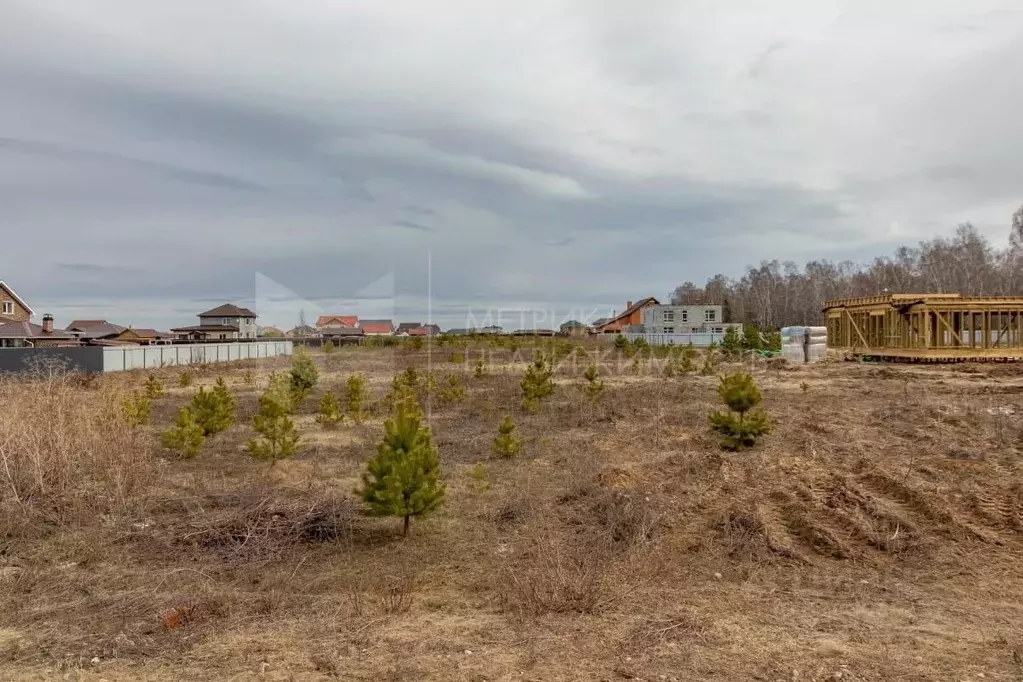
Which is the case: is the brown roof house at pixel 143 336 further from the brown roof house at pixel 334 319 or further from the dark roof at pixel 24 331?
the brown roof house at pixel 334 319

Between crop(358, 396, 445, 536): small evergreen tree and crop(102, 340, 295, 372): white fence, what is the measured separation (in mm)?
18039

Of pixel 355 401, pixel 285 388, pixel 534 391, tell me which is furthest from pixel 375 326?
pixel 534 391

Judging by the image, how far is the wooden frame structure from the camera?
26516 millimetres

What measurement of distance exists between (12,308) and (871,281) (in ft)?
240

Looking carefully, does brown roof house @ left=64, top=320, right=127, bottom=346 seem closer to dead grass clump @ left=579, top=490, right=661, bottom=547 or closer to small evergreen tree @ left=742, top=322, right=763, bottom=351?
small evergreen tree @ left=742, top=322, right=763, bottom=351

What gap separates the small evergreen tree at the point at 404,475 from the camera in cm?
629

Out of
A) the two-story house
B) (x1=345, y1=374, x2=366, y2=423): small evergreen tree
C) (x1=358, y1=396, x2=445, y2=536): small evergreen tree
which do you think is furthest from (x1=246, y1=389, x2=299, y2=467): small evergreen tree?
the two-story house

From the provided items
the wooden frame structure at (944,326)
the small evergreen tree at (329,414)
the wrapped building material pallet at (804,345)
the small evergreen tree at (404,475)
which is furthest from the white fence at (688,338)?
the small evergreen tree at (404,475)

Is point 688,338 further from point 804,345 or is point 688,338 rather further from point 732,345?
point 804,345

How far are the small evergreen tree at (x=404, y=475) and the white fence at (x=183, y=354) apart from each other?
18.0 metres

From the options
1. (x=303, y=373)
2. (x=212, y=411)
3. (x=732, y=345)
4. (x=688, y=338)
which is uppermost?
(x=688, y=338)

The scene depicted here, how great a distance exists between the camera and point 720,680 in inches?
133

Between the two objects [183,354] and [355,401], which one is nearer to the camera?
[355,401]

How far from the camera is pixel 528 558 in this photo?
5727 millimetres
